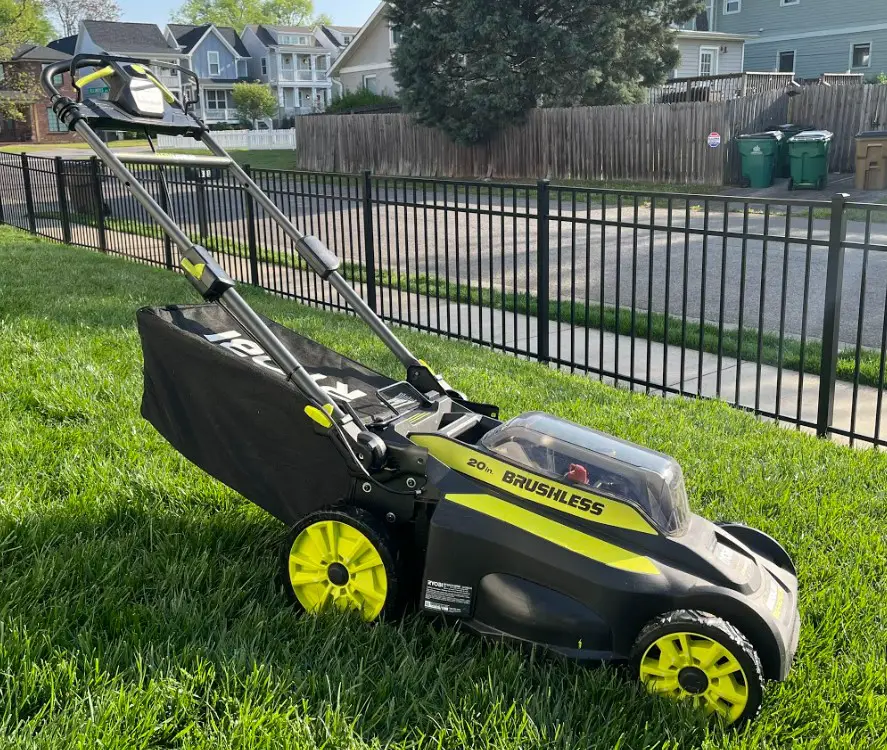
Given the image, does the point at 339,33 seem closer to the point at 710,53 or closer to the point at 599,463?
the point at 710,53

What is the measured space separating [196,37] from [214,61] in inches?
82.6

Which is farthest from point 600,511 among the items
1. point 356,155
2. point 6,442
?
point 356,155

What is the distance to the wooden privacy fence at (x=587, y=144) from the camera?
20594 millimetres

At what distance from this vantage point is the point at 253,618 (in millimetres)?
2982

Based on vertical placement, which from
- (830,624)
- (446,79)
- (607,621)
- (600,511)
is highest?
(446,79)

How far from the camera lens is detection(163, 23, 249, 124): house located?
67375 mm

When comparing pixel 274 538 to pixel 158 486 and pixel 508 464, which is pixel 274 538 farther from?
pixel 508 464

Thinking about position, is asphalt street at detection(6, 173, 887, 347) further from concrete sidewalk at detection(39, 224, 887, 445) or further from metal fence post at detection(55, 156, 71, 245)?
metal fence post at detection(55, 156, 71, 245)

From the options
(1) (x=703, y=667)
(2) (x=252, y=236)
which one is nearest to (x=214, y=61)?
(2) (x=252, y=236)

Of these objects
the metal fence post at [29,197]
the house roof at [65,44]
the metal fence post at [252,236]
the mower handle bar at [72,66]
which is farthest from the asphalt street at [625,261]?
the house roof at [65,44]

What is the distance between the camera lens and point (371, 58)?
43406 mm

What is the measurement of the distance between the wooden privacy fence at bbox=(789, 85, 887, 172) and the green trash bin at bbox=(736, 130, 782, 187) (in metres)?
2.42

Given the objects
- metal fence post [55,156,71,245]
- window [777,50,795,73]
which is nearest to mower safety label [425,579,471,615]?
metal fence post [55,156,71,245]

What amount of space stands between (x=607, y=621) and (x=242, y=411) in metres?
1.50
